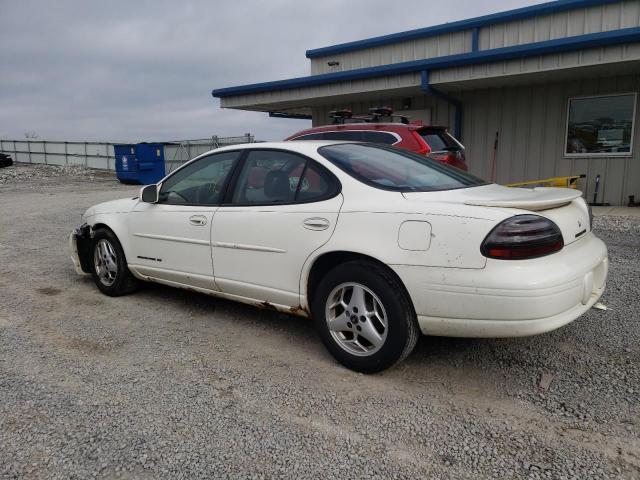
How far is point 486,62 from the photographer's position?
10344 millimetres

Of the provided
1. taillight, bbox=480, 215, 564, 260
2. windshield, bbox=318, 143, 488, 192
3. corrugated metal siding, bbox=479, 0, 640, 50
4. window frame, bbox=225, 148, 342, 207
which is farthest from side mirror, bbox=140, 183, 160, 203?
corrugated metal siding, bbox=479, 0, 640, 50

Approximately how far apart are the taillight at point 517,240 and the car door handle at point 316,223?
1017 mm

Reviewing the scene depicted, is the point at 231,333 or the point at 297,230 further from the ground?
the point at 297,230

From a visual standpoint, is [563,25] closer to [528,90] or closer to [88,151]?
[528,90]

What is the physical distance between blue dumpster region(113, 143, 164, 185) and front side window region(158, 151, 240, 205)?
17662 millimetres

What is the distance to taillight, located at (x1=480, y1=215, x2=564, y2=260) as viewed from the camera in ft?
8.93

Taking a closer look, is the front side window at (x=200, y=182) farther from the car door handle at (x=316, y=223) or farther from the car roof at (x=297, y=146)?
the car door handle at (x=316, y=223)

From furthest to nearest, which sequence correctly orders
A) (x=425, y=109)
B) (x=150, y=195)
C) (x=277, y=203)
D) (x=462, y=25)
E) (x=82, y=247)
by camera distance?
(x=462, y=25), (x=425, y=109), (x=82, y=247), (x=150, y=195), (x=277, y=203)

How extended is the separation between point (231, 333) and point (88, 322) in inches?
49.8

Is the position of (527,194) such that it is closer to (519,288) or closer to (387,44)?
(519,288)

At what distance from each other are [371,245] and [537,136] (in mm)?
9844

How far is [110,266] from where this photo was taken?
502cm

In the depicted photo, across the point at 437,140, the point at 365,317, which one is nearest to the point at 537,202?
the point at 365,317

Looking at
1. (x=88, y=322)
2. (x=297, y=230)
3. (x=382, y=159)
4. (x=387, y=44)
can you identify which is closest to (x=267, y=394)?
(x=297, y=230)
